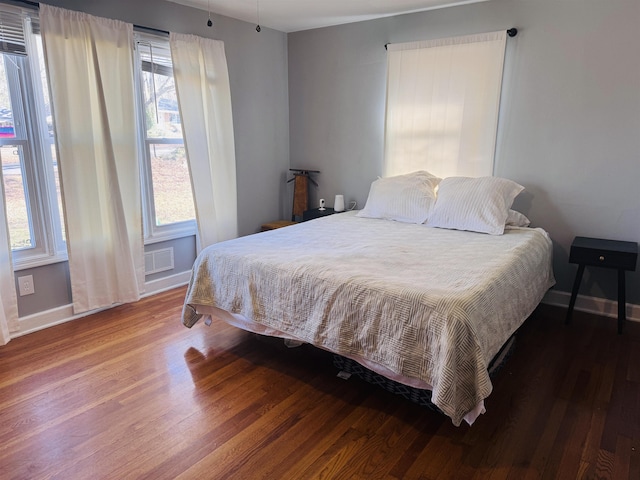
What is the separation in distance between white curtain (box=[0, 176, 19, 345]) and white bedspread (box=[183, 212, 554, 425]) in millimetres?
1091

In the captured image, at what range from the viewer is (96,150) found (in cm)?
300

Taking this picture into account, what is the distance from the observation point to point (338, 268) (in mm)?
2229

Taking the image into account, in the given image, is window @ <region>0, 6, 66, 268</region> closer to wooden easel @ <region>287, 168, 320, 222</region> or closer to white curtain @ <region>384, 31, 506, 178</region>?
wooden easel @ <region>287, 168, 320, 222</region>

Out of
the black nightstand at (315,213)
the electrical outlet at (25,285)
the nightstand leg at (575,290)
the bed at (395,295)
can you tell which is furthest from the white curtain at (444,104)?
the electrical outlet at (25,285)

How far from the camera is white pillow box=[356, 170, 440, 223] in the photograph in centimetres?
344

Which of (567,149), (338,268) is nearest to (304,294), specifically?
(338,268)

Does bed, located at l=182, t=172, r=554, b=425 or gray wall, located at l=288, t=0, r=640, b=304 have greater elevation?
gray wall, located at l=288, t=0, r=640, b=304

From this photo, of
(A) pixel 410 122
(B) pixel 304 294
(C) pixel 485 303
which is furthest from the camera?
(A) pixel 410 122

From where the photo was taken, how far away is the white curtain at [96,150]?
9.07 feet

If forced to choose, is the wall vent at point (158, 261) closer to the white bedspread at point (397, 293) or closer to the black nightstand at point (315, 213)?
the white bedspread at point (397, 293)

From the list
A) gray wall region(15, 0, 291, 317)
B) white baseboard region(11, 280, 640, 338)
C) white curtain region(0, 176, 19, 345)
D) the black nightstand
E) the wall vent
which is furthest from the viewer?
the black nightstand

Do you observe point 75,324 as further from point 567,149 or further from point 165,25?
point 567,149

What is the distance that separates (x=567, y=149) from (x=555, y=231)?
2.03 ft

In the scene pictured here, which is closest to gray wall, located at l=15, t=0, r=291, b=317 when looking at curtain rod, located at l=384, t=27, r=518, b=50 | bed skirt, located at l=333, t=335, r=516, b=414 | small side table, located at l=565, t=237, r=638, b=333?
bed skirt, located at l=333, t=335, r=516, b=414
